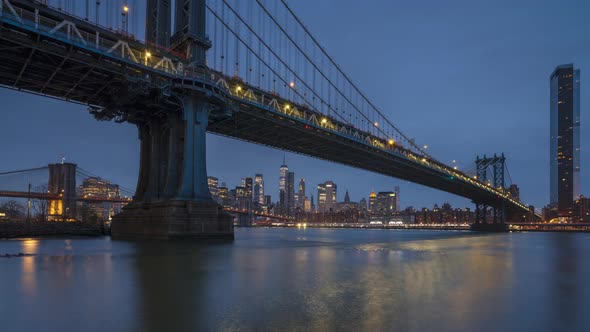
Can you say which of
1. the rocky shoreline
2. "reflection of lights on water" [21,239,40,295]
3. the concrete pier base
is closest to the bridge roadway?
the concrete pier base

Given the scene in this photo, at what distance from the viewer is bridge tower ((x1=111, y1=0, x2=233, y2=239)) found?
36312mm

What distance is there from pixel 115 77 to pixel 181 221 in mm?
14383

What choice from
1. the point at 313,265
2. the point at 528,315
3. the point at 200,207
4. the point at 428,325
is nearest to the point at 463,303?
the point at 528,315

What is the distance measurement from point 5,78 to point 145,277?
33.7m

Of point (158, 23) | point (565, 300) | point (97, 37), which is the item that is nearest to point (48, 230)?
point (158, 23)

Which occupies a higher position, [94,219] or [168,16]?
[168,16]

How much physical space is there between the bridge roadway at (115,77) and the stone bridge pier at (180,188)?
206cm

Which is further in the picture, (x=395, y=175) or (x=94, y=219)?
(x=395, y=175)

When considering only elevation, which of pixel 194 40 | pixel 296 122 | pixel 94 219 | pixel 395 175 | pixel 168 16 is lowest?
pixel 94 219

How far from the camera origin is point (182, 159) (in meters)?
39.9

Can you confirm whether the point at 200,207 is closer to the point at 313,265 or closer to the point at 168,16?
the point at 313,265

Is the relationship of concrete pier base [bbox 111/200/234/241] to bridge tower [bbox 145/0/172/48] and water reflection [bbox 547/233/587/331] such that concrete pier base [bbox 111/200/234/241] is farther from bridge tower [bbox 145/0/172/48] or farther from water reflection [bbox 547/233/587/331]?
water reflection [bbox 547/233/587/331]

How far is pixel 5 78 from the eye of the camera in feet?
123

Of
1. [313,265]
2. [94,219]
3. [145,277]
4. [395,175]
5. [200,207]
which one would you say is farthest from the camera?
[395,175]
